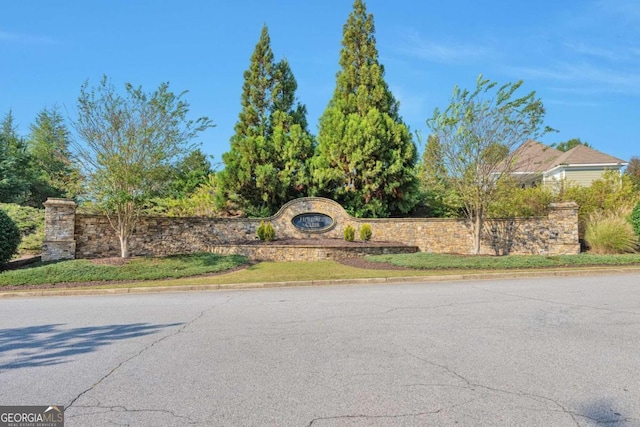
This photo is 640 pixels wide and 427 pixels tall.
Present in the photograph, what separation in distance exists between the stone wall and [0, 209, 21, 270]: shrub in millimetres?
2001

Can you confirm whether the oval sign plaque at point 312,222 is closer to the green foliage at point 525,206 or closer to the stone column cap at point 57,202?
the green foliage at point 525,206

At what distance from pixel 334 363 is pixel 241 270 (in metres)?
11.1

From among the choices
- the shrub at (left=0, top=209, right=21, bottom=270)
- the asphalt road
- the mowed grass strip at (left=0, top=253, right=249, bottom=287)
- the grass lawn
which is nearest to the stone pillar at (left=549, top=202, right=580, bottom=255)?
the grass lawn

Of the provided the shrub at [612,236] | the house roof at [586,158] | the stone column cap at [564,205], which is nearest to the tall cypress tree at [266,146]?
the stone column cap at [564,205]

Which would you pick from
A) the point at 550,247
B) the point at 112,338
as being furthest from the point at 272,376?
the point at 550,247

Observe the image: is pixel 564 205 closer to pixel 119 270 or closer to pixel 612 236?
pixel 612 236

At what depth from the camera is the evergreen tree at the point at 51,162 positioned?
1517 cm

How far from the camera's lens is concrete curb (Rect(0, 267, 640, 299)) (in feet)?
37.5

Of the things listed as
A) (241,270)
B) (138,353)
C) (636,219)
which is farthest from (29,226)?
(636,219)

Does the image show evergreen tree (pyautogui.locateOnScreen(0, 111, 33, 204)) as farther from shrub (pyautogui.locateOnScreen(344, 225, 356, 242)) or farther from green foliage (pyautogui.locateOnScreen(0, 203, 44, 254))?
shrub (pyautogui.locateOnScreen(344, 225, 356, 242))

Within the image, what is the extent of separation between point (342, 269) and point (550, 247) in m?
11.4

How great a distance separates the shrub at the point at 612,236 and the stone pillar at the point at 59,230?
2231 centimetres

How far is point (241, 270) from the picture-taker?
15305 mm

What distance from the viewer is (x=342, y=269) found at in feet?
48.9
